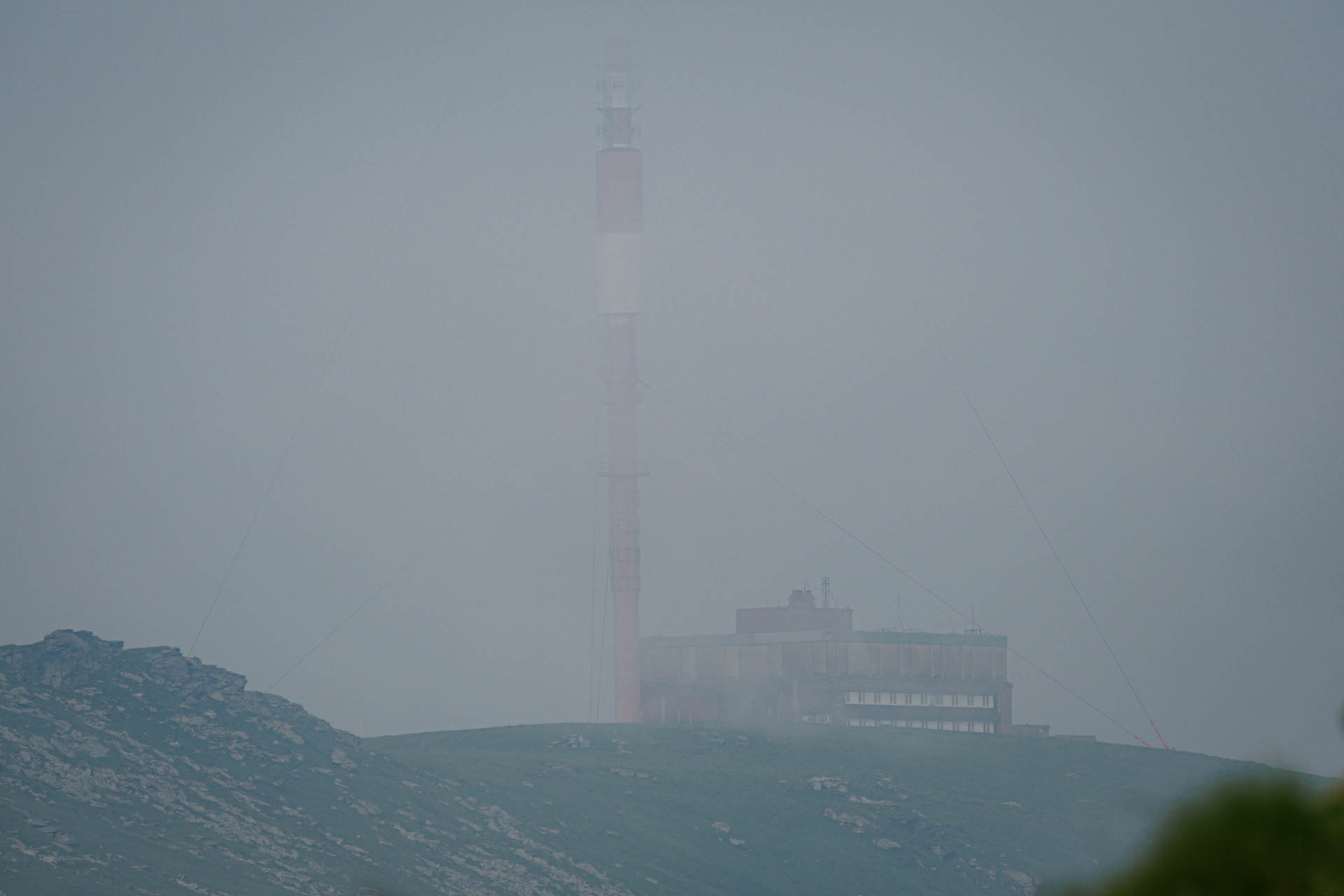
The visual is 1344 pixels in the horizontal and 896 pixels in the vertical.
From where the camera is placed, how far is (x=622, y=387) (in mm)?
140500

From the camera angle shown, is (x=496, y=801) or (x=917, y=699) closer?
(x=496, y=801)

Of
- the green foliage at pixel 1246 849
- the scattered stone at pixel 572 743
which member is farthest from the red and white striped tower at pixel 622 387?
the green foliage at pixel 1246 849

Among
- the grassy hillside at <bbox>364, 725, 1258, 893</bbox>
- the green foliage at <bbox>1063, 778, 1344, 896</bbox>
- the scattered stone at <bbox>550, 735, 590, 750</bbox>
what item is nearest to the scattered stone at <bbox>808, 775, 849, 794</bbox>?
the grassy hillside at <bbox>364, 725, 1258, 893</bbox>

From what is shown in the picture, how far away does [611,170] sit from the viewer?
145000mm

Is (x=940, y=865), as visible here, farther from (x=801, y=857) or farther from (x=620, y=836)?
(x=620, y=836)

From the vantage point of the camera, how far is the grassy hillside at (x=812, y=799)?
387 ft

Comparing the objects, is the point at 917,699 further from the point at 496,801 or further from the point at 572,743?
the point at 496,801

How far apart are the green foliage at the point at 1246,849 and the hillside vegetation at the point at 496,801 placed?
94.1m

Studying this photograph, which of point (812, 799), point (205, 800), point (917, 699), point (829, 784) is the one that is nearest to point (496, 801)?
point (205, 800)

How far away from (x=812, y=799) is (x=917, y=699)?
2359 cm

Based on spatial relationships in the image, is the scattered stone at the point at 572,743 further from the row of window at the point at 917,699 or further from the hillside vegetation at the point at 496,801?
the row of window at the point at 917,699

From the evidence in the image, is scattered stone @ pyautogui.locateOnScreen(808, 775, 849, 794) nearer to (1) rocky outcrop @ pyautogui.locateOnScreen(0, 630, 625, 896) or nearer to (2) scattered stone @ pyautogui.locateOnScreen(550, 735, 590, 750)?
(2) scattered stone @ pyautogui.locateOnScreen(550, 735, 590, 750)

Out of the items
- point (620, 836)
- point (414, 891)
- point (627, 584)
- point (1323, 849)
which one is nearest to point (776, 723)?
point (627, 584)

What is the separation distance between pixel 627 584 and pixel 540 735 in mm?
17528
